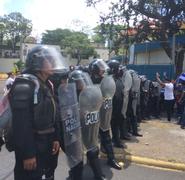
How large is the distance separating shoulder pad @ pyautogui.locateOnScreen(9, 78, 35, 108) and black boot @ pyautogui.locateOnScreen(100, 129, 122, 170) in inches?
132

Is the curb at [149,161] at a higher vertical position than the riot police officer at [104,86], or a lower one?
lower

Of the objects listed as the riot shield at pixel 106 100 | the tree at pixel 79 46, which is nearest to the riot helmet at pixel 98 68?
the riot shield at pixel 106 100

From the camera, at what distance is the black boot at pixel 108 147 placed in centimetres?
714

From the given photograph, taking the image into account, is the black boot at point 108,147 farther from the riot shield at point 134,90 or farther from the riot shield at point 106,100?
the riot shield at point 134,90

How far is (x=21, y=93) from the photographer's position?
384 cm

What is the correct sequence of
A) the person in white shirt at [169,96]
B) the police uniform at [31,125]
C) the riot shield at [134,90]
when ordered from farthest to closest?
1. the person in white shirt at [169,96]
2. the riot shield at [134,90]
3. the police uniform at [31,125]

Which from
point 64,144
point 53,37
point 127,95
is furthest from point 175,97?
point 53,37

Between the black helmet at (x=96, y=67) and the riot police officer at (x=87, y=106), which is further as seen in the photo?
the black helmet at (x=96, y=67)

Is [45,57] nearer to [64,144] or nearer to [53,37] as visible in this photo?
[64,144]

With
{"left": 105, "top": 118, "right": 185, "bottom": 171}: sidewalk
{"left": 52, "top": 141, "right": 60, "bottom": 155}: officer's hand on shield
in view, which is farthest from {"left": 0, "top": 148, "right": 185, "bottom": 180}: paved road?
{"left": 52, "top": 141, "right": 60, "bottom": 155}: officer's hand on shield

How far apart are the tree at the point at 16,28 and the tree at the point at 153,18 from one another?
5825 cm

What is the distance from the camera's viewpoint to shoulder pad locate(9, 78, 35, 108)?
12.5 feet

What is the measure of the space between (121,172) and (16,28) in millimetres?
74133

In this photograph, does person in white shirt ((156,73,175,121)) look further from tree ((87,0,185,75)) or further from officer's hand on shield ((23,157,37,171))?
officer's hand on shield ((23,157,37,171))
